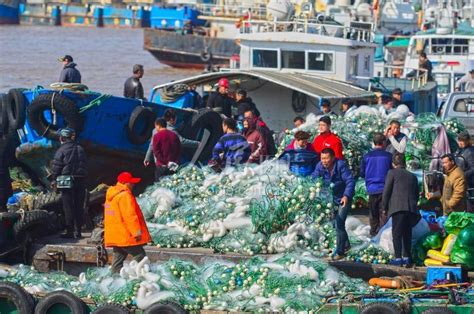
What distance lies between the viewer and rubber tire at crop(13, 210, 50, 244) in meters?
13.8

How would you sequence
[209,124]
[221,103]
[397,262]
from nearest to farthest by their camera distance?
[397,262]
[209,124]
[221,103]

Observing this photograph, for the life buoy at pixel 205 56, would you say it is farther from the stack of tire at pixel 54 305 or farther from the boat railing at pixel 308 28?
the stack of tire at pixel 54 305

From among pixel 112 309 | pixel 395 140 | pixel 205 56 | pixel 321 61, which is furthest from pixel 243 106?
pixel 205 56

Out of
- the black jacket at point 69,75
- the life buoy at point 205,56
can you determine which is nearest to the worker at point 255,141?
the black jacket at point 69,75

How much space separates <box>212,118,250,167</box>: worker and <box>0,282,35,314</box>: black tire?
4.07 metres

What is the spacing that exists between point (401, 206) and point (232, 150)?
3.44 meters

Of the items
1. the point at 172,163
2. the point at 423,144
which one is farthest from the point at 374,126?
the point at 172,163

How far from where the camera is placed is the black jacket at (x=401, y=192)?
12.6 metres

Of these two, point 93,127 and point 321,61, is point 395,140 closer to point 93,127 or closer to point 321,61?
point 93,127

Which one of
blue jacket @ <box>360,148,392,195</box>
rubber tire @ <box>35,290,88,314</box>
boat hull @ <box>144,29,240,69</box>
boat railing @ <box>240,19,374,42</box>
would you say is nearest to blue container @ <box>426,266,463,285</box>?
blue jacket @ <box>360,148,392,195</box>

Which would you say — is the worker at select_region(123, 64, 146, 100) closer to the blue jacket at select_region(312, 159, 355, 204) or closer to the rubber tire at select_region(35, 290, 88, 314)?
the blue jacket at select_region(312, 159, 355, 204)

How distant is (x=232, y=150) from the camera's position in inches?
611

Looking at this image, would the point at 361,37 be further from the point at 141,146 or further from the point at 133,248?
the point at 133,248

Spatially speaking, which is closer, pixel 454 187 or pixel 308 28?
pixel 454 187
